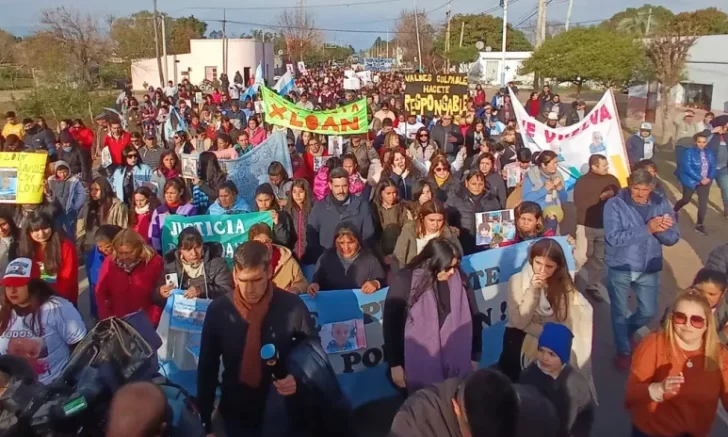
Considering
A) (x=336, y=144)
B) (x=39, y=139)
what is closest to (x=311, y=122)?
(x=336, y=144)

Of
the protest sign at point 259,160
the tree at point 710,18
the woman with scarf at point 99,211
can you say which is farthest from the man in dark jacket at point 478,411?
the tree at point 710,18

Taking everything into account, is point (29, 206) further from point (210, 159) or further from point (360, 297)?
point (360, 297)

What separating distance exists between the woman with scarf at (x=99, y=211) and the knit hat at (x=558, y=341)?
15.3 ft

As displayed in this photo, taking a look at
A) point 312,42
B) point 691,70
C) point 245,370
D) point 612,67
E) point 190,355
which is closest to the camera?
point 245,370

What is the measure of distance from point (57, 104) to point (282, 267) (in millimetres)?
21630

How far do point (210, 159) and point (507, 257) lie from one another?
4.73 m

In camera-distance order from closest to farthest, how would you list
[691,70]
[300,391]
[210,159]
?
[300,391] < [210,159] < [691,70]

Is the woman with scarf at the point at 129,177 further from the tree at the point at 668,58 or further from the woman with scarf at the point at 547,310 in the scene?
the tree at the point at 668,58

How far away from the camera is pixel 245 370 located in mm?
3109

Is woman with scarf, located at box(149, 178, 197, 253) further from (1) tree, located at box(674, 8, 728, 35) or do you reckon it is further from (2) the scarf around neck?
(1) tree, located at box(674, 8, 728, 35)

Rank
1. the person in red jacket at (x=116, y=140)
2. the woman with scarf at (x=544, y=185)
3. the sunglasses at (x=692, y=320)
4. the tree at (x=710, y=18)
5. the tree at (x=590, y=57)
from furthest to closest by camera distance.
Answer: the tree at (x=710, y=18)
the tree at (x=590, y=57)
the person in red jacket at (x=116, y=140)
the woman with scarf at (x=544, y=185)
the sunglasses at (x=692, y=320)

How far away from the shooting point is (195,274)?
4.86 metres

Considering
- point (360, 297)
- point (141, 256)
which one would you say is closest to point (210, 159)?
point (141, 256)

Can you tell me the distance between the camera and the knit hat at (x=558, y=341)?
3117 mm
